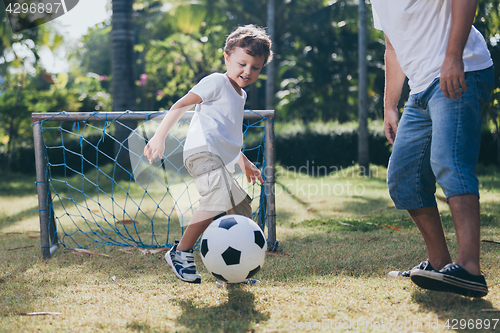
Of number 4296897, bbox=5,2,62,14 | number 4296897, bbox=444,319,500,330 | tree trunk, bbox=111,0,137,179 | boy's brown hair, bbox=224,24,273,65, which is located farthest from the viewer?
number 4296897, bbox=5,2,62,14

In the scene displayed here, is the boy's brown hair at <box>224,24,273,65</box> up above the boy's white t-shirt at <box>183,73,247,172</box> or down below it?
above

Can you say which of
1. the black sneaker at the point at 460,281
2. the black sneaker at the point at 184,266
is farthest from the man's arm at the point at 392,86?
the black sneaker at the point at 184,266

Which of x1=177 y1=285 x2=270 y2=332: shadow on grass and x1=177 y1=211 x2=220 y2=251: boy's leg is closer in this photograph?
x1=177 y1=285 x2=270 y2=332: shadow on grass

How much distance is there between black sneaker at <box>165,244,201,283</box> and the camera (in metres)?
2.31

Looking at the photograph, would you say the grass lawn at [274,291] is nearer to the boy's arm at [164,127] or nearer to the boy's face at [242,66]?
the boy's arm at [164,127]

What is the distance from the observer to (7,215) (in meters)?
5.30

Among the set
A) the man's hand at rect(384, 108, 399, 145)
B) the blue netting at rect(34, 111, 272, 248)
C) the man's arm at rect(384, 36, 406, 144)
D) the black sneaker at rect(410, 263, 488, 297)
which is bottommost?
the blue netting at rect(34, 111, 272, 248)

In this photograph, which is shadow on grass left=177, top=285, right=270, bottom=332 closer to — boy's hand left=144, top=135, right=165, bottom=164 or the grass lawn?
the grass lawn

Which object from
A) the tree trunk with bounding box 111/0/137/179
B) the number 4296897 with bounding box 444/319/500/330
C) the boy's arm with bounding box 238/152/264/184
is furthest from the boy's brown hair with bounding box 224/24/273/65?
the tree trunk with bounding box 111/0/137/179

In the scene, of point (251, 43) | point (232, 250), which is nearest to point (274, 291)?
point (232, 250)

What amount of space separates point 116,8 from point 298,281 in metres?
6.80

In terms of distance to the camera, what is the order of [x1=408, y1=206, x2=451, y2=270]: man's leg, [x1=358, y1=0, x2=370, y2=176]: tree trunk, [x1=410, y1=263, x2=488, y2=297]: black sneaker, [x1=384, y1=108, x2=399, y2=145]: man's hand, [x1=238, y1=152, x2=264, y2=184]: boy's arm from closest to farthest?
[x1=410, y1=263, x2=488, y2=297]: black sneaker
[x1=408, y1=206, x2=451, y2=270]: man's leg
[x1=384, y1=108, x2=399, y2=145]: man's hand
[x1=238, y1=152, x2=264, y2=184]: boy's arm
[x1=358, y1=0, x2=370, y2=176]: tree trunk

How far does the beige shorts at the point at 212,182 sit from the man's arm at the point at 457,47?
122cm

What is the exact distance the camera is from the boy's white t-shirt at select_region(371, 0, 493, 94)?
193cm
